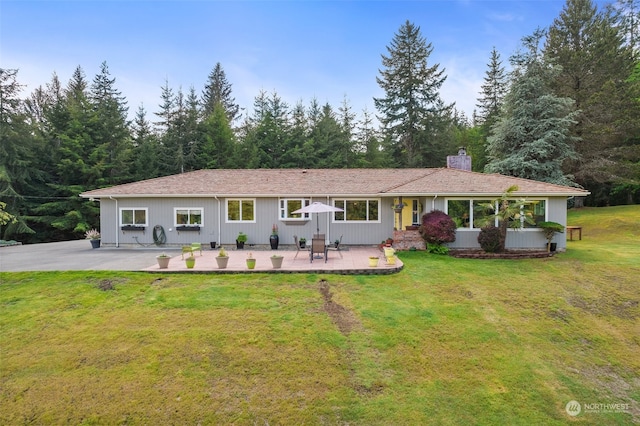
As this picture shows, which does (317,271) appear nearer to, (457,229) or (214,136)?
(457,229)

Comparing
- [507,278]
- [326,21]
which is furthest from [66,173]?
[507,278]

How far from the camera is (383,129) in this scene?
31.0 metres

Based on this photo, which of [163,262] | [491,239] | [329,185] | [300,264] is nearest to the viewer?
[163,262]

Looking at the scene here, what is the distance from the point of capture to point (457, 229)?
13.0 meters

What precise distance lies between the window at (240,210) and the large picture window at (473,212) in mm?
8653

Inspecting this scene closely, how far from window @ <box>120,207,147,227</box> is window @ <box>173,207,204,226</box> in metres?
1.56

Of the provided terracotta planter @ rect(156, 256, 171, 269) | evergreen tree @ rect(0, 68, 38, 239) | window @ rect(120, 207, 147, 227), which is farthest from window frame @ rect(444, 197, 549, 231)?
evergreen tree @ rect(0, 68, 38, 239)

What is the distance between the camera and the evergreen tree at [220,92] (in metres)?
36.7

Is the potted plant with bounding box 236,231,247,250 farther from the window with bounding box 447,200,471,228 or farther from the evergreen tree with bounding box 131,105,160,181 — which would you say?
the evergreen tree with bounding box 131,105,160,181

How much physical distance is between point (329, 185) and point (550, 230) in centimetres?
926

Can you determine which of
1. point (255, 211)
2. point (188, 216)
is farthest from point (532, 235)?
point (188, 216)

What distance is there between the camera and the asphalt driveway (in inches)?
405

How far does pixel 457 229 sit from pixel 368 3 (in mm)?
10717

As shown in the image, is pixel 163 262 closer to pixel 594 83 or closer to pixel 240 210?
pixel 240 210
